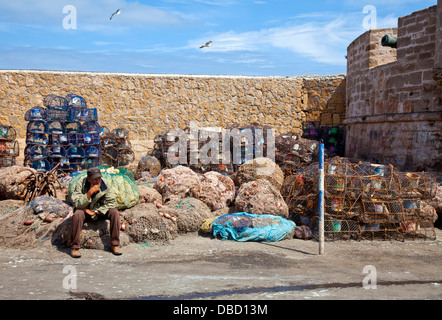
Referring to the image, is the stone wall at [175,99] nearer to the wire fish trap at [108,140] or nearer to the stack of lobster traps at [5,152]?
the wire fish trap at [108,140]

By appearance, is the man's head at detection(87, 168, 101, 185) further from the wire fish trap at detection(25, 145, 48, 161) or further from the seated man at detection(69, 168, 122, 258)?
the wire fish trap at detection(25, 145, 48, 161)

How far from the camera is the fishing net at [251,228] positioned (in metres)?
7.71

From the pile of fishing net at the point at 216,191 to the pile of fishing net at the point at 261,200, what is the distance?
544 mm

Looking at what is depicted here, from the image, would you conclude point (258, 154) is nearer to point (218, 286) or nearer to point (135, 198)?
point (135, 198)

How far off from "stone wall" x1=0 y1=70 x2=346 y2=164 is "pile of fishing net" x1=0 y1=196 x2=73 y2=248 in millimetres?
7437

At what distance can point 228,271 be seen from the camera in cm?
601

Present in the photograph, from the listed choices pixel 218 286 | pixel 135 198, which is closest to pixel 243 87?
pixel 135 198

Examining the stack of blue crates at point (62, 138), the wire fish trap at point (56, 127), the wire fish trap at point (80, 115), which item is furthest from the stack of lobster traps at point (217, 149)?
the wire fish trap at point (56, 127)

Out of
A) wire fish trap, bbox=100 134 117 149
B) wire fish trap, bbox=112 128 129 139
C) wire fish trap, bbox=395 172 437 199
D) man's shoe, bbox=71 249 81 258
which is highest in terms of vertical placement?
wire fish trap, bbox=112 128 129 139

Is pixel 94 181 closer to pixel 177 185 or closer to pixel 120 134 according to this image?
pixel 177 185

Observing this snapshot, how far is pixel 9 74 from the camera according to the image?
591 inches

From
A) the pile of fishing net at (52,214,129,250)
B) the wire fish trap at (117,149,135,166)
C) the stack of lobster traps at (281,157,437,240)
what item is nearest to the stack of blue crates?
the wire fish trap at (117,149,135,166)

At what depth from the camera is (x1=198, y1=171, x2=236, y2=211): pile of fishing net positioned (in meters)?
9.27

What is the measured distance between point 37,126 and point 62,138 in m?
0.67
